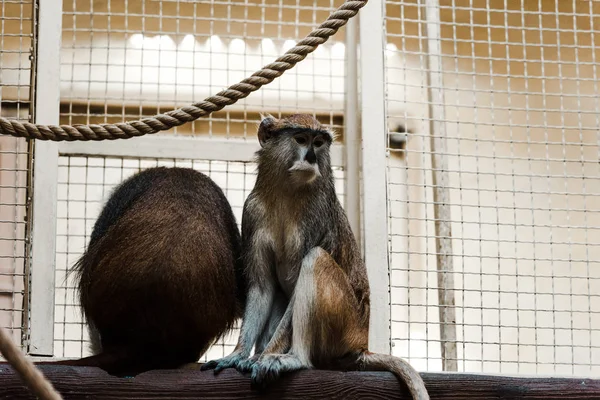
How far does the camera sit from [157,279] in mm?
4266

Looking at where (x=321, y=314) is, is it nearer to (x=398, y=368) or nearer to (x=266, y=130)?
(x=398, y=368)

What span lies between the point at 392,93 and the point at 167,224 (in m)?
4.20

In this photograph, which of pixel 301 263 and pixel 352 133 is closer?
pixel 301 263

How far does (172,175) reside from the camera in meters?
4.78

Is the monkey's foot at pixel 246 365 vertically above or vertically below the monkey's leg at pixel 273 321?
below

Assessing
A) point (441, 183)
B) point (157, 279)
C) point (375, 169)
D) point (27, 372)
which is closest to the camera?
point (27, 372)

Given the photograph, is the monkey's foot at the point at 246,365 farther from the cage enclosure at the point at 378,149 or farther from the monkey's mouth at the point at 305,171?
the monkey's mouth at the point at 305,171

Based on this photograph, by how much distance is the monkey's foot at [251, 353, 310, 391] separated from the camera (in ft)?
13.2

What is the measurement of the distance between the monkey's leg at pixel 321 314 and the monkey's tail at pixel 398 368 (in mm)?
103

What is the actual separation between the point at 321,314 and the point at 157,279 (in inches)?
32.9

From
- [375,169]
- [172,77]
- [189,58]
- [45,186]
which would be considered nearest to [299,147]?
[375,169]

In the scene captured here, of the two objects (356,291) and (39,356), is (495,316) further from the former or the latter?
(39,356)

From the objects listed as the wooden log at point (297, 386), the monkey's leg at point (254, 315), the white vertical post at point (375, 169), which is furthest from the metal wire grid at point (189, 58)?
the wooden log at point (297, 386)

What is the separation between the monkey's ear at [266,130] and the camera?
5008 millimetres
